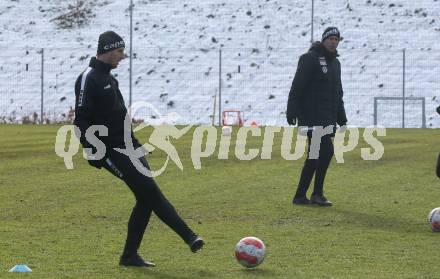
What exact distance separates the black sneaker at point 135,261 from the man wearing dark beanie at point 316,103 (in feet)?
15.7

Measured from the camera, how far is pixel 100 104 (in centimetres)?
871

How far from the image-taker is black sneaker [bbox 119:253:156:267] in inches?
346

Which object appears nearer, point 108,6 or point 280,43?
point 280,43

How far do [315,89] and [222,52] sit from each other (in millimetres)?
34073

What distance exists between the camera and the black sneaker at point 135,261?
8.80 meters

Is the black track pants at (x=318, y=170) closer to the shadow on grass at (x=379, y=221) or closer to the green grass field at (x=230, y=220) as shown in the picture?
the green grass field at (x=230, y=220)

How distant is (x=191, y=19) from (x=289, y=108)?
39289 mm

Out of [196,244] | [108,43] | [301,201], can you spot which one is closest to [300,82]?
[301,201]

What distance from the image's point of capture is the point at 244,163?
19375mm

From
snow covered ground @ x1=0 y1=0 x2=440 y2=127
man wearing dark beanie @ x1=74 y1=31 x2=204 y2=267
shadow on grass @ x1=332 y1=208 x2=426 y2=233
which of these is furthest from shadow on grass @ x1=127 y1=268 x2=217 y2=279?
snow covered ground @ x1=0 y1=0 x2=440 y2=127

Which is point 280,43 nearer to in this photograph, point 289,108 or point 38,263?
point 289,108

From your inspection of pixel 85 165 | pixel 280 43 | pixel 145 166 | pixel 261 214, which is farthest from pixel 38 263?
pixel 280 43

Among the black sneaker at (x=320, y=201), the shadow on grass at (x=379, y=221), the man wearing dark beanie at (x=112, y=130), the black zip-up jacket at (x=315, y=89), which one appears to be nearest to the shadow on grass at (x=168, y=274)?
the man wearing dark beanie at (x=112, y=130)

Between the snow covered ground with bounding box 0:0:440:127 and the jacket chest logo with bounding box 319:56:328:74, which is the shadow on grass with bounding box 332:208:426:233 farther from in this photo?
the snow covered ground with bounding box 0:0:440:127
